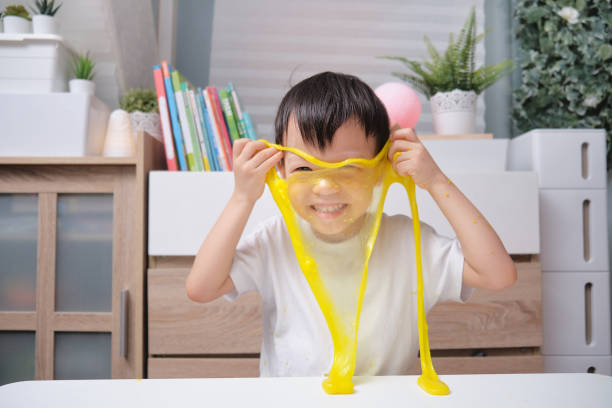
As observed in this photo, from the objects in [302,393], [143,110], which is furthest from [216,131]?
[302,393]

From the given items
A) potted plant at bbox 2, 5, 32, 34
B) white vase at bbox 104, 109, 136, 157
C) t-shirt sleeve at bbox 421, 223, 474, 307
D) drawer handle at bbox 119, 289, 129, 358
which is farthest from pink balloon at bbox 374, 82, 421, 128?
potted plant at bbox 2, 5, 32, 34

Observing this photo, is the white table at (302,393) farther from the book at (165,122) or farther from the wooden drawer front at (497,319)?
the book at (165,122)

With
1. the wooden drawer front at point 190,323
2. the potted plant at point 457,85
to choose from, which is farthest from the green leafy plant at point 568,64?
the wooden drawer front at point 190,323

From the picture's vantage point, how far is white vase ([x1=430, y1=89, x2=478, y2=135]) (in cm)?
127

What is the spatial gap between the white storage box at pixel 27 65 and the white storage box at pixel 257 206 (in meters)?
0.42

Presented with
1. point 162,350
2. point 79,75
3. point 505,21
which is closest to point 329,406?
Result: point 162,350

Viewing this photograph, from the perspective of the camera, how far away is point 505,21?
165 centimetres

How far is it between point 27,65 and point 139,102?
293mm

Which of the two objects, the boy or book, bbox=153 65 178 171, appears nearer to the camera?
the boy

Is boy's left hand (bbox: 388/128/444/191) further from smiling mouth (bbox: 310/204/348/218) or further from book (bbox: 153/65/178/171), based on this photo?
book (bbox: 153/65/178/171)

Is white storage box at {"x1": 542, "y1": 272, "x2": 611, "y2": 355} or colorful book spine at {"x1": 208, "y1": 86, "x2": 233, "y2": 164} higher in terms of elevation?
colorful book spine at {"x1": 208, "y1": 86, "x2": 233, "y2": 164}

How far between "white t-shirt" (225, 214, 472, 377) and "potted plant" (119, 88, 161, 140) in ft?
2.28

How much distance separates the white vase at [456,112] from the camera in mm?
1269

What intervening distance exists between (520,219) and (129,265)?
1.06m
